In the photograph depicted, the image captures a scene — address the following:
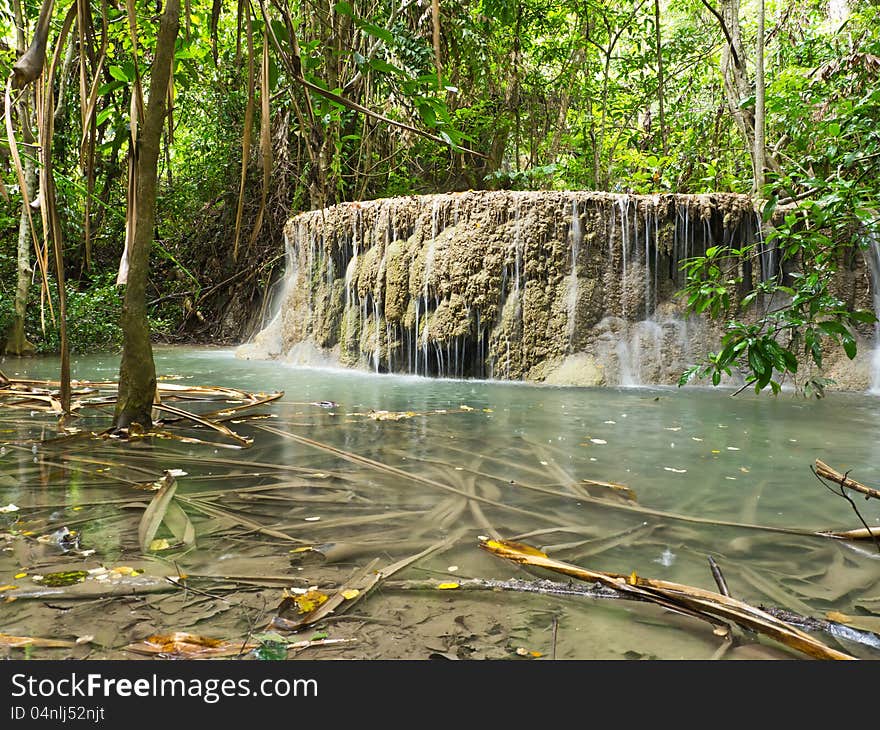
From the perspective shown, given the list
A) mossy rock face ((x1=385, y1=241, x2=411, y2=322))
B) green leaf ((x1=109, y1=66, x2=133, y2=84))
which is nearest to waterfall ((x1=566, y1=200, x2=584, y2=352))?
mossy rock face ((x1=385, y1=241, x2=411, y2=322))

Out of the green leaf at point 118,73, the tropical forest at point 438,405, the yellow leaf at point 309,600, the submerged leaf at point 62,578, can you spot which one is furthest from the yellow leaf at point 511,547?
the green leaf at point 118,73

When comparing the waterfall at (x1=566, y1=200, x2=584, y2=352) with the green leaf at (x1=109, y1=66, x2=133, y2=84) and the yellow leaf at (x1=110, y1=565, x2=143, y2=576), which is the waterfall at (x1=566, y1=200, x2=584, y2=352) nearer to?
the green leaf at (x1=109, y1=66, x2=133, y2=84)

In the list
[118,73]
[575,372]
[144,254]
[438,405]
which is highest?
[118,73]

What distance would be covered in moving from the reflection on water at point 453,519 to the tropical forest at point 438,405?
0.01 metres

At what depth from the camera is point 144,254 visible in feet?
10.3

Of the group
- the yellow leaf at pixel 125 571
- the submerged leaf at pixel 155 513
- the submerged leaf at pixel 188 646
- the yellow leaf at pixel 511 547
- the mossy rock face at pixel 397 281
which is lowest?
the submerged leaf at pixel 188 646

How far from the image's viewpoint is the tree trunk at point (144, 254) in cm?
271

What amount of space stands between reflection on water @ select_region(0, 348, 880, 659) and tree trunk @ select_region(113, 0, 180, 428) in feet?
0.99

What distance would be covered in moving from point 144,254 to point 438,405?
2582mm

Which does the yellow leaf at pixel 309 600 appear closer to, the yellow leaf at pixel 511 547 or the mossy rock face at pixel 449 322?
the yellow leaf at pixel 511 547

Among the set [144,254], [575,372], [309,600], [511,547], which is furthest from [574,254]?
[309,600]

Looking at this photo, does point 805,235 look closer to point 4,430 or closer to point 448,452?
point 448,452

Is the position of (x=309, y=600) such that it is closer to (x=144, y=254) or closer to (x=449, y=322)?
(x=144, y=254)
